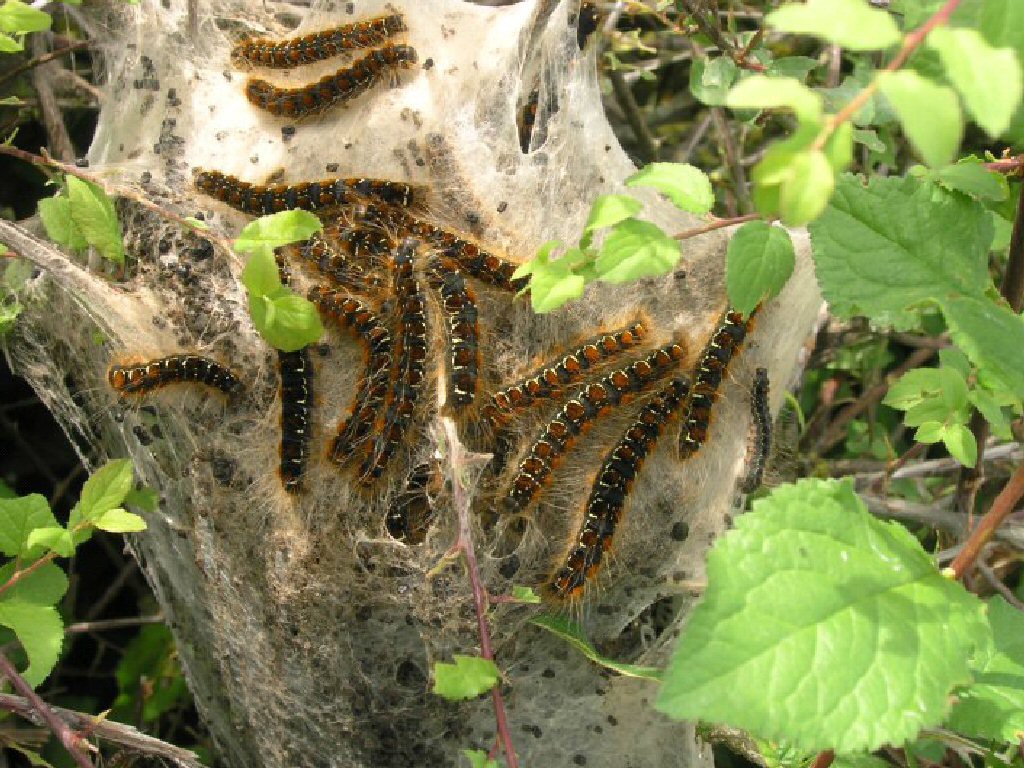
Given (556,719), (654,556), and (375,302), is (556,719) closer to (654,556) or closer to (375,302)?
(654,556)

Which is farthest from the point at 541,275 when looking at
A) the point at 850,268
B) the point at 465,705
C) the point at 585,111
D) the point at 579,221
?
the point at 465,705

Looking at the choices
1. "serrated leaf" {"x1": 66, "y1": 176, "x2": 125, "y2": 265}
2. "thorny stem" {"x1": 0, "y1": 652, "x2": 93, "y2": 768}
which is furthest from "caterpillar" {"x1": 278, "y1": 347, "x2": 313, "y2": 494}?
"thorny stem" {"x1": 0, "y1": 652, "x2": 93, "y2": 768}

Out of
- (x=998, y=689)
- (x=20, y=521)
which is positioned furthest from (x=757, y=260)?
(x=20, y=521)

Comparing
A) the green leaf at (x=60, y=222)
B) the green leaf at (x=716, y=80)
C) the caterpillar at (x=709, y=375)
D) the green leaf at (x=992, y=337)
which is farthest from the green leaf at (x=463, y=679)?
the green leaf at (x=716, y=80)

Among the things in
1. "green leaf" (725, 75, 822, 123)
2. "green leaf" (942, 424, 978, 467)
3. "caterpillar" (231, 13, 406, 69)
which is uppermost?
"green leaf" (725, 75, 822, 123)

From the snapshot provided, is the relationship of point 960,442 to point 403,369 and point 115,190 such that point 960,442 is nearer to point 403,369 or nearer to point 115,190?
point 403,369

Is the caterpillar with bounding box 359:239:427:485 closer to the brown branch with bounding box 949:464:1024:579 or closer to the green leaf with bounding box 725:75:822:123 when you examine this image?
the brown branch with bounding box 949:464:1024:579
